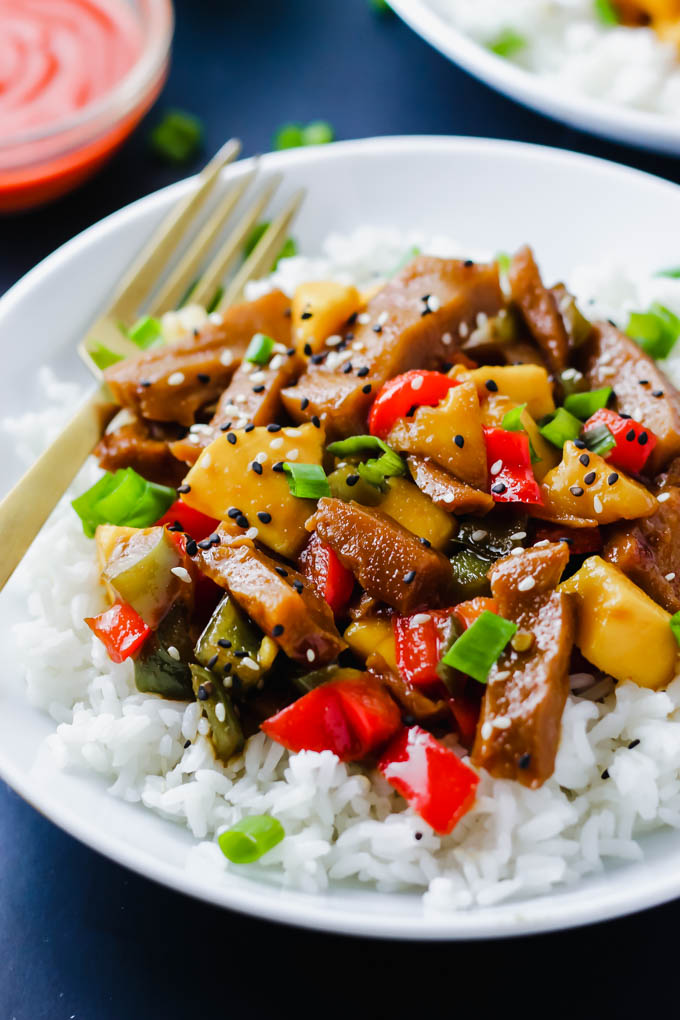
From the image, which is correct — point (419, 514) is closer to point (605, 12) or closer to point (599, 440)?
point (599, 440)

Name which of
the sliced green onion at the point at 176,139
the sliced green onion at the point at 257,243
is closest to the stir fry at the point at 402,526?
the sliced green onion at the point at 257,243

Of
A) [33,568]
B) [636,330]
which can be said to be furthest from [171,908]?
[636,330]

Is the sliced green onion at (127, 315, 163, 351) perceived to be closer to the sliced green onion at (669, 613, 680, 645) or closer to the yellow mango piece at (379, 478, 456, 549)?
the yellow mango piece at (379, 478, 456, 549)

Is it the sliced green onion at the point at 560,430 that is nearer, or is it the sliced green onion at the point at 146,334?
the sliced green onion at the point at 560,430

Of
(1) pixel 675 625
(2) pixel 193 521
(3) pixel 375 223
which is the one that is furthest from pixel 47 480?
(3) pixel 375 223

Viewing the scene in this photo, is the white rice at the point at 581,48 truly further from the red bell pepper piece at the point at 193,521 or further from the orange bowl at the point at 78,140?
Result: the red bell pepper piece at the point at 193,521

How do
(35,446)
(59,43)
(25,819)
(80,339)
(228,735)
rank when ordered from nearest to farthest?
(228,735) → (25,819) → (35,446) → (80,339) → (59,43)

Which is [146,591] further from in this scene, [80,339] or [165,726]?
[80,339]
